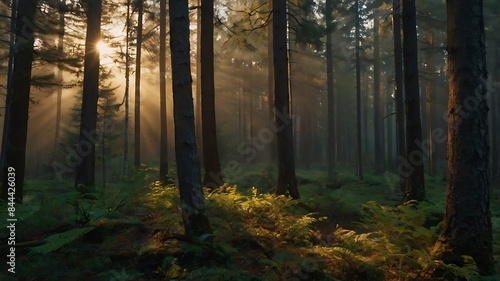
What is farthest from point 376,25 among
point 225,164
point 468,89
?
point 468,89

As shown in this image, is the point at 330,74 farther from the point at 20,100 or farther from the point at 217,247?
the point at 217,247

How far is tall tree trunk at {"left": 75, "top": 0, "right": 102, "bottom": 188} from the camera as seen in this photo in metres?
11.0

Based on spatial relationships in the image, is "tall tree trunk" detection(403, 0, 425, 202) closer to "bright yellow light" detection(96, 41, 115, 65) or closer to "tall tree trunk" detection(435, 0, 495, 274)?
"tall tree trunk" detection(435, 0, 495, 274)

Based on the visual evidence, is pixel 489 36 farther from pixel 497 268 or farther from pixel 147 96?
pixel 147 96

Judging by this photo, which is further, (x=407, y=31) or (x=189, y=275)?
(x=407, y=31)

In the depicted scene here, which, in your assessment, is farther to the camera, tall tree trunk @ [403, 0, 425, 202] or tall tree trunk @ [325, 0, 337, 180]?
tall tree trunk @ [325, 0, 337, 180]

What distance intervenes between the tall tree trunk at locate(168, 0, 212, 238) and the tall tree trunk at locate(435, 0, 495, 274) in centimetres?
372

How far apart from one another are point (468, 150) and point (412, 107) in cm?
575

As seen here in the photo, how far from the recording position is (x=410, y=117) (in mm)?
10055

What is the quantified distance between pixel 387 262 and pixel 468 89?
2779 mm

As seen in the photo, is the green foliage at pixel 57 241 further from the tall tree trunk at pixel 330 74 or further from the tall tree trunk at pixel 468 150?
the tall tree trunk at pixel 330 74

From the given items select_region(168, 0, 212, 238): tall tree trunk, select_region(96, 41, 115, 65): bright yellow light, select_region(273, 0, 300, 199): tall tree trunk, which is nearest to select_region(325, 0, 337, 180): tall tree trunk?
select_region(273, 0, 300, 199): tall tree trunk

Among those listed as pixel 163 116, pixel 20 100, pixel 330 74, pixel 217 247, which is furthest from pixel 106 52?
pixel 217 247

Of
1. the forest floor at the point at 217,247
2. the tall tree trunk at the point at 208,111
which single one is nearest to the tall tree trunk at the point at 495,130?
the tall tree trunk at the point at 208,111
